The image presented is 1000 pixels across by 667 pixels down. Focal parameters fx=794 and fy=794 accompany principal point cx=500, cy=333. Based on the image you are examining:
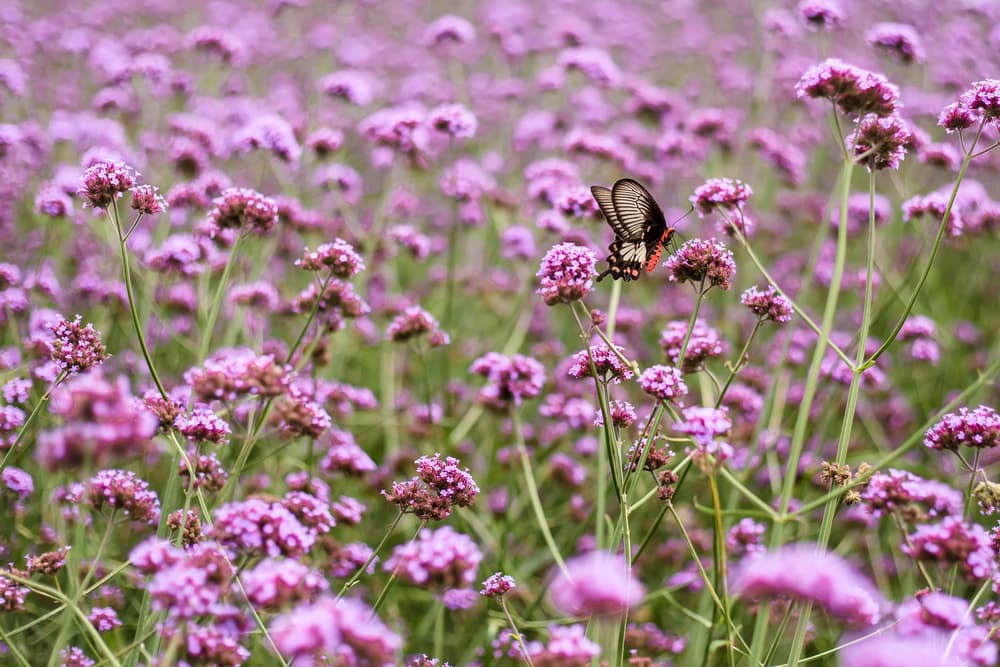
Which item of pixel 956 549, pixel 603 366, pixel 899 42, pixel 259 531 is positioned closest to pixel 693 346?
pixel 603 366

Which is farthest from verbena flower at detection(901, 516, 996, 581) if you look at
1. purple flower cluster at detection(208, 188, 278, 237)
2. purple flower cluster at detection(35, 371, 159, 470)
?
purple flower cluster at detection(208, 188, 278, 237)

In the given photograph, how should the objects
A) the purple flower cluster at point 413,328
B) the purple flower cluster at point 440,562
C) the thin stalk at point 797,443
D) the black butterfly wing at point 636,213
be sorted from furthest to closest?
the purple flower cluster at point 413,328, the black butterfly wing at point 636,213, the thin stalk at point 797,443, the purple flower cluster at point 440,562

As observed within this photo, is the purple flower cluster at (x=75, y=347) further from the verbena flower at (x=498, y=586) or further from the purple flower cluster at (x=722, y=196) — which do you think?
the purple flower cluster at (x=722, y=196)

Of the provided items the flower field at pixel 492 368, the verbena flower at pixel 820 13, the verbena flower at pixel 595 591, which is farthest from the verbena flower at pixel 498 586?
the verbena flower at pixel 820 13

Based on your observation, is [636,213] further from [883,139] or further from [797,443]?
[797,443]

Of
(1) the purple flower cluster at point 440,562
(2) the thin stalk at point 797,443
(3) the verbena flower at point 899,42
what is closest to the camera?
(1) the purple flower cluster at point 440,562

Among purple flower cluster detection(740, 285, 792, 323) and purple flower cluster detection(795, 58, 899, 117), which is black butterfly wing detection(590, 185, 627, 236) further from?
purple flower cluster detection(795, 58, 899, 117)
